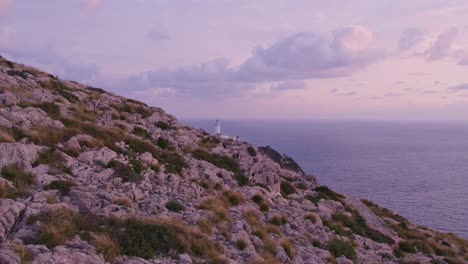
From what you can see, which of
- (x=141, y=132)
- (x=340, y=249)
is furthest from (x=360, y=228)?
(x=141, y=132)

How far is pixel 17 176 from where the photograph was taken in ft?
45.2

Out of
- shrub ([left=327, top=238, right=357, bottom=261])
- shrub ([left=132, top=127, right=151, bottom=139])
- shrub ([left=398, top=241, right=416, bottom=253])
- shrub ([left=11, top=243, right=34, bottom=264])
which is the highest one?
shrub ([left=132, top=127, right=151, bottom=139])

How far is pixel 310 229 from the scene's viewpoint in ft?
72.5

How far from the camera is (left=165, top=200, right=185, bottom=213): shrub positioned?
1619 centimetres

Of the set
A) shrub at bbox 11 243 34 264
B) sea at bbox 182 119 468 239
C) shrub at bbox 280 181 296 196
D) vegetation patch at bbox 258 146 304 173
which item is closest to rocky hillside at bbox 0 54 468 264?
shrub at bbox 11 243 34 264

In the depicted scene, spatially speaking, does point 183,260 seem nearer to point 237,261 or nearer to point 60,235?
point 237,261

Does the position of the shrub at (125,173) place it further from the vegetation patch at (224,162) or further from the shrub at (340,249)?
the shrub at (340,249)

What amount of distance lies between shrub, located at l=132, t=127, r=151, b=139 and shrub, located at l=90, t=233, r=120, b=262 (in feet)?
52.8

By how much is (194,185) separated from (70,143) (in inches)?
249

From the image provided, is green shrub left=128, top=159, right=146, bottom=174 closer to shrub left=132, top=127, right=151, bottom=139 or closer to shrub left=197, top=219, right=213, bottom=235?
shrub left=197, top=219, right=213, bottom=235

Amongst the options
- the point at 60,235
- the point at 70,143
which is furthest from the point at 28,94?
the point at 60,235

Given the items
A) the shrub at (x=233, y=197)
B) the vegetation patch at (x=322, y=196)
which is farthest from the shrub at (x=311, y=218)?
the vegetation patch at (x=322, y=196)

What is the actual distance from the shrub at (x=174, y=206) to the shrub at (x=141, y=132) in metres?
11.0

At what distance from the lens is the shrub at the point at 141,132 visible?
2679 cm
